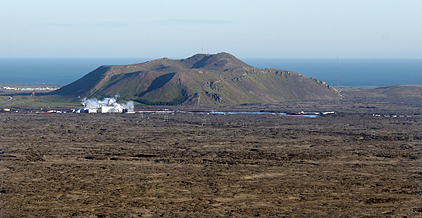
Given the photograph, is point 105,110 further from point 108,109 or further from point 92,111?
point 92,111

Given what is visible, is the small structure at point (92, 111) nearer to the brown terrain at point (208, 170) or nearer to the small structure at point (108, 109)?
the small structure at point (108, 109)

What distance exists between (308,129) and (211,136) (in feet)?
90.6

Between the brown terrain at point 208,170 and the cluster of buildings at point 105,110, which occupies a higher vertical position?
the cluster of buildings at point 105,110

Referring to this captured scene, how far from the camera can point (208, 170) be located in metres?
61.4

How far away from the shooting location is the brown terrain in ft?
149

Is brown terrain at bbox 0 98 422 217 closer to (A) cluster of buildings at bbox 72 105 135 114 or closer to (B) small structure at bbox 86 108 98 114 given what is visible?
(B) small structure at bbox 86 108 98 114

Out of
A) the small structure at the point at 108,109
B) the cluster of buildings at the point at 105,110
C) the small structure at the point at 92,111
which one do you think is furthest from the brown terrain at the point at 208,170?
the small structure at the point at 108,109

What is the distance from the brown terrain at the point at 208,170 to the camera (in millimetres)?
45344

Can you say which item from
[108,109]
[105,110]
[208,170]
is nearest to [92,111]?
[105,110]

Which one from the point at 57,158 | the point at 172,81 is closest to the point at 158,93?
the point at 172,81

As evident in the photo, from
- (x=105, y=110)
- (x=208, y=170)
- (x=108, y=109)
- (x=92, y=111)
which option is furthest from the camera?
(x=108, y=109)

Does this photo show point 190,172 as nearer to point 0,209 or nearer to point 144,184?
point 144,184

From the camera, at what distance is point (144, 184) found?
5372 centimetres

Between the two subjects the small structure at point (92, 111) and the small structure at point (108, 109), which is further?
the small structure at point (108, 109)
